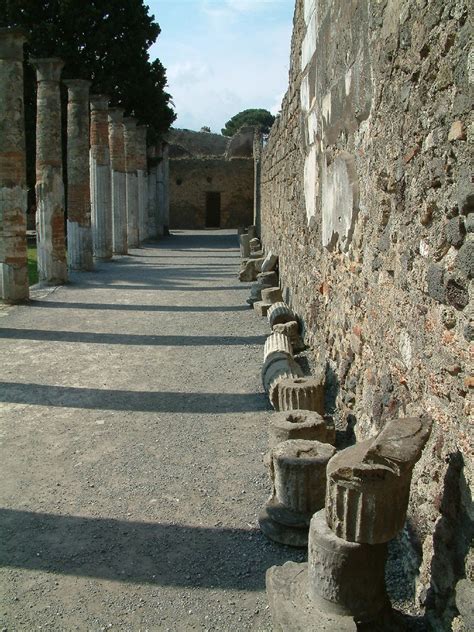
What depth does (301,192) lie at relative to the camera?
7609 millimetres

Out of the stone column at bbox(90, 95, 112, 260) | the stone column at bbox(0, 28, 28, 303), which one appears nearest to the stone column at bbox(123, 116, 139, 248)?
the stone column at bbox(90, 95, 112, 260)

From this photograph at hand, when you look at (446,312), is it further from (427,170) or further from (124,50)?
(124,50)

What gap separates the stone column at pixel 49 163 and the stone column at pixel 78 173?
4.88 ft

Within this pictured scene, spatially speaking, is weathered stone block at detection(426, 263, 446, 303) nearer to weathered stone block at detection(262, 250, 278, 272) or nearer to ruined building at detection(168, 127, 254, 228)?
weathered stone block at detection(262, 250, 278, 272)

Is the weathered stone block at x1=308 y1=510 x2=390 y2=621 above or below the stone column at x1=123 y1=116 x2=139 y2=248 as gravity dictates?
below

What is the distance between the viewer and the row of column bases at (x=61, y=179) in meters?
10.6

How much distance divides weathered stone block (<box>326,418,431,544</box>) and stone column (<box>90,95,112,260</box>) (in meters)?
15.4

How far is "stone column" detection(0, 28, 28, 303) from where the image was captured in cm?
1040

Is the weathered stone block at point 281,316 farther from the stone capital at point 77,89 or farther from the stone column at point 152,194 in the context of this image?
the stone column at point 152,194

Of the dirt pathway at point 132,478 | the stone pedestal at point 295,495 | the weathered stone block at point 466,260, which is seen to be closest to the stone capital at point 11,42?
the dirt pathway at point 132,478

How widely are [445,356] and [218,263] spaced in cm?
1547

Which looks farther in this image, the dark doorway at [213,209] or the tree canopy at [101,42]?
the dark doorway at [213,209]

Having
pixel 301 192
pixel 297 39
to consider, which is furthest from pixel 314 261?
pixel 297 39

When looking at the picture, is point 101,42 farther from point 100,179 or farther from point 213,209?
point 213,209
